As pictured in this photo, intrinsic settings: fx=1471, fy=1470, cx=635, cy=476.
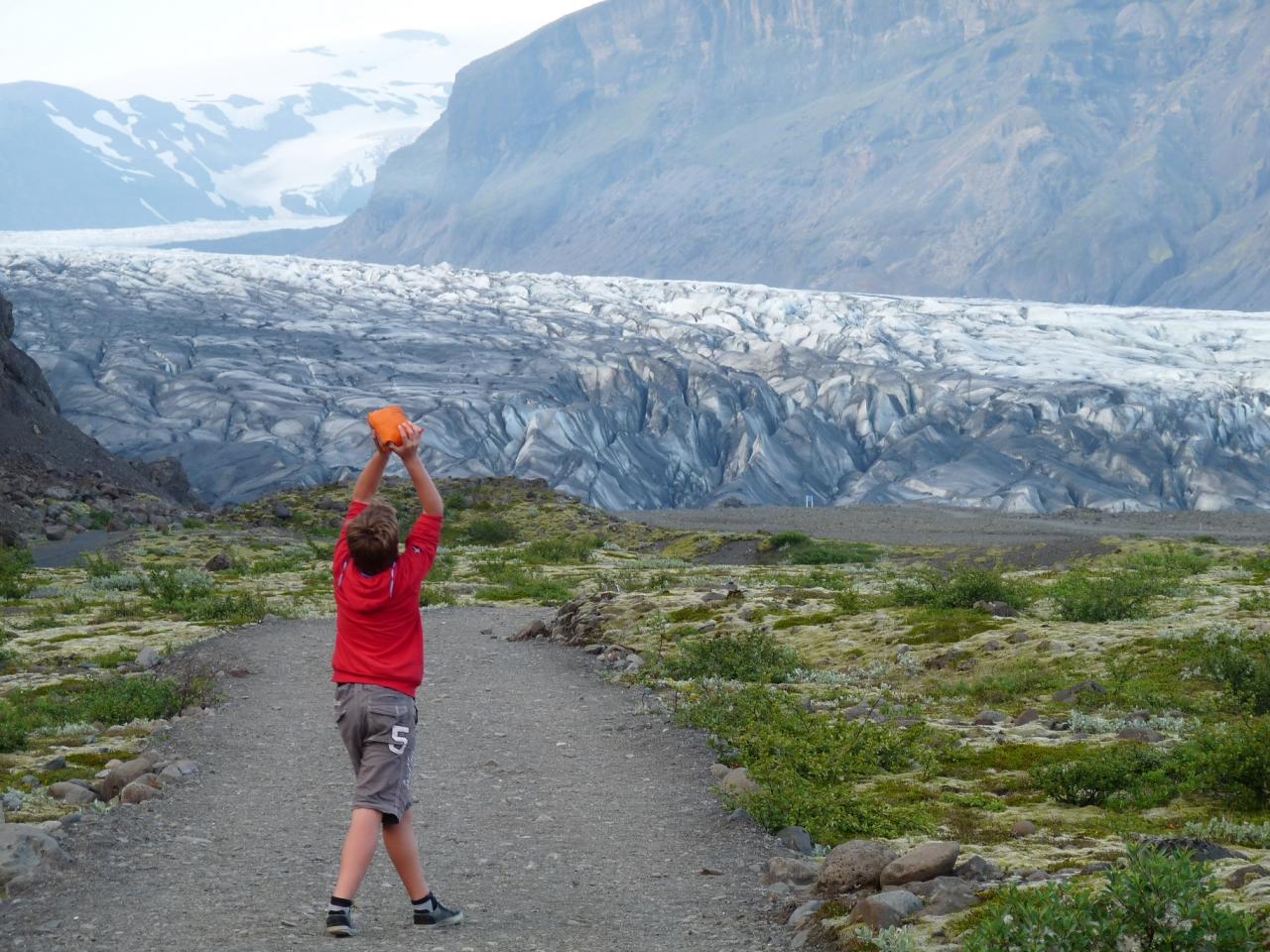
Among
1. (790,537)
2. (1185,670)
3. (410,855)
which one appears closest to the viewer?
(410,855)

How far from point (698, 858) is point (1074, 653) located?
7346 mm

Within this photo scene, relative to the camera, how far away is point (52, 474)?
5141 cm

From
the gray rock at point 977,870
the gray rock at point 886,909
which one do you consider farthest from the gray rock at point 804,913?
the gray rock at point 977,870

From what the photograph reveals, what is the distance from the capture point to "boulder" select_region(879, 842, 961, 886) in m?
7.21

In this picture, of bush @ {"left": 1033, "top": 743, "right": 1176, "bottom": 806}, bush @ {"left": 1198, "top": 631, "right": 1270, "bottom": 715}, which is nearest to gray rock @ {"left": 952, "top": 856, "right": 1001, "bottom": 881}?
bush @ {"left": 1033, "top": 743, "right": 1176, "bottom": 806}

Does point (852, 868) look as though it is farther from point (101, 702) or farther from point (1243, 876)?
point (101, 702)

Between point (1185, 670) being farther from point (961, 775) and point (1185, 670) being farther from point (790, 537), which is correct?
point (790, 537)

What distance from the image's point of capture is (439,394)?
85.8 meters

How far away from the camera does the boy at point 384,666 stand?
7293 mm

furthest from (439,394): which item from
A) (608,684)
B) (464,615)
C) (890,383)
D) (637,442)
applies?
(608,684)

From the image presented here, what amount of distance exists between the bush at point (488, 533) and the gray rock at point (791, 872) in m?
37.0

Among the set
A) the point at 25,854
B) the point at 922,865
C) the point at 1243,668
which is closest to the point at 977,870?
the point at 922,865

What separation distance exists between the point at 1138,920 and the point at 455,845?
4921 mm

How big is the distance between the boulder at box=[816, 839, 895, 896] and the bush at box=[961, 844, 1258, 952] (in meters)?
1.94
